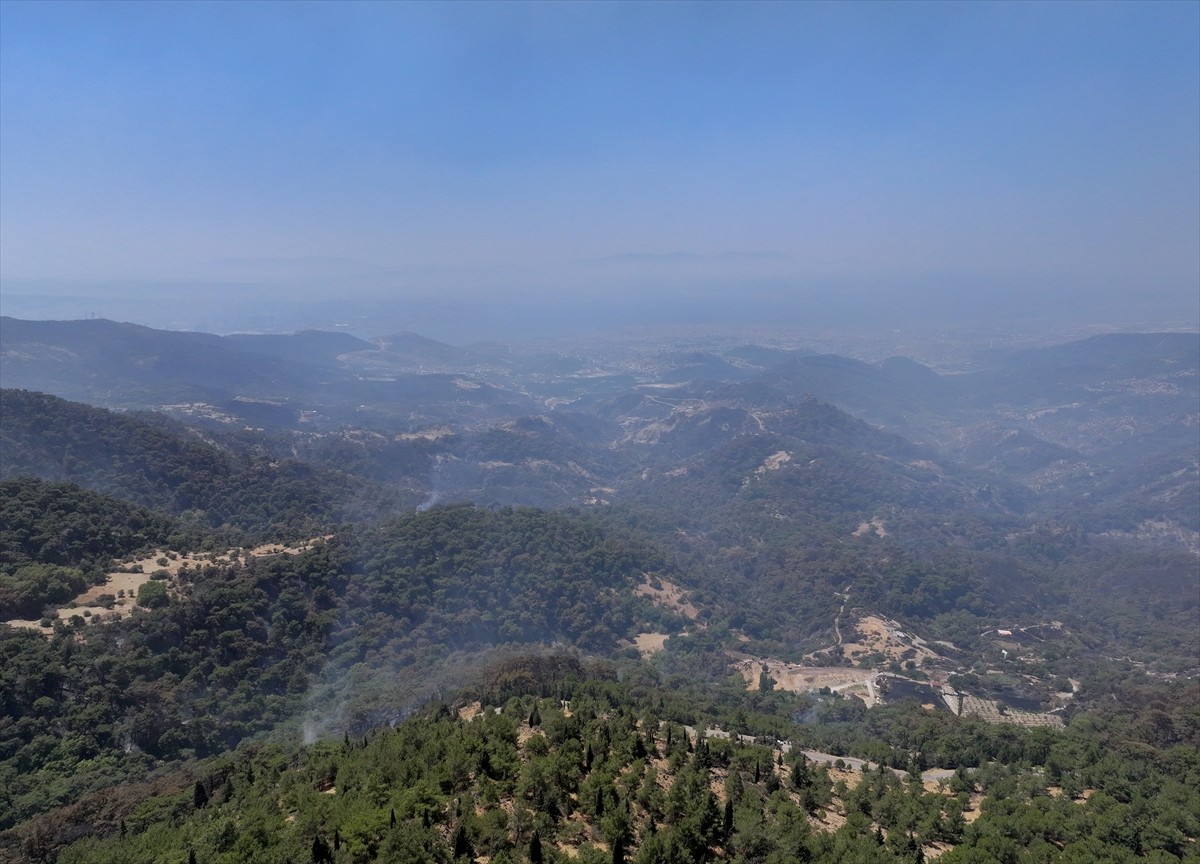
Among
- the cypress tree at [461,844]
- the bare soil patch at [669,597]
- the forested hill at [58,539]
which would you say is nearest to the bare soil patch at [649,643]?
the bare soil patch at [669,597]

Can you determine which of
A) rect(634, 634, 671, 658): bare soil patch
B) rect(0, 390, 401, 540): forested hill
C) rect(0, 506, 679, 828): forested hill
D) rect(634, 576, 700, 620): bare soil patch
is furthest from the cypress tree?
rect(634, 576, 700, 620): bare soil patch

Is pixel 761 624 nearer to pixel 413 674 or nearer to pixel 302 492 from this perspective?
pixel 413 674

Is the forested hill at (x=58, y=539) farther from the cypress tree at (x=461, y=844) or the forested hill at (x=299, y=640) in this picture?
the cypress tree at (x=461, y=844)

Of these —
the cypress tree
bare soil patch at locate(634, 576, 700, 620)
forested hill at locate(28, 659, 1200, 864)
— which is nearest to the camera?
the cypress tree

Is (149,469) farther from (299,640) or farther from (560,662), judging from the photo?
(560,662)

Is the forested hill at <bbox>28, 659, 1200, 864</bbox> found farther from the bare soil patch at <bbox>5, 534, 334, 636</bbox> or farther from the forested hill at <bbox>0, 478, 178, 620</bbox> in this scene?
the forested hill at <bbox>0, 478, 178, 620</bbox>

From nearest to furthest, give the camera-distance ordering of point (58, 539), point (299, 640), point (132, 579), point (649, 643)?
1. point (58, 539)
2. point (132, 579)
3. point (299, 640)
4. point (649, 643)

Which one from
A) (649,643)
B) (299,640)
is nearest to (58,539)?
(299,640)

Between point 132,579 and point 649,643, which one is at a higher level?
point 132,579
